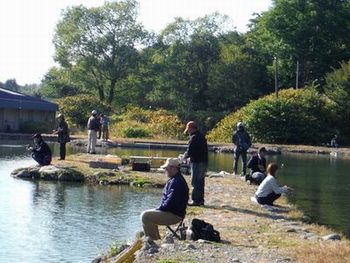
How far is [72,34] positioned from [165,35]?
9.98 m

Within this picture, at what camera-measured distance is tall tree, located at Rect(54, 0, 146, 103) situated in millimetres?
76500

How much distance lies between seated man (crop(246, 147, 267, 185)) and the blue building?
3269cm

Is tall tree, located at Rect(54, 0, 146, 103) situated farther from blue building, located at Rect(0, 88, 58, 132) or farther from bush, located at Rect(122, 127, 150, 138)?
bush, located at Rect(122, 127, 150, 138)

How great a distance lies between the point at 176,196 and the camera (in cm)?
1186

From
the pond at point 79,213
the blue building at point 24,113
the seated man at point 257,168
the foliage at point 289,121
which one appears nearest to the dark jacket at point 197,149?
the pond at point 79,213

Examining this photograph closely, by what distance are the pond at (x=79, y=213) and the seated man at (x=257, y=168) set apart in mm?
1150

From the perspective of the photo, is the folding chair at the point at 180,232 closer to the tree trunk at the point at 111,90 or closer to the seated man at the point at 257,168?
the seated man at the point at 257,168

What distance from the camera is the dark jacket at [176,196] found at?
1180 cm

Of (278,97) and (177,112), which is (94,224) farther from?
(177,112)

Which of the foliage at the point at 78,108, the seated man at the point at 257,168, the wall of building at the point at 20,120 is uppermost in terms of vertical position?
the foliage at the point at 78,108

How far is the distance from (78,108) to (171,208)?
48542mm

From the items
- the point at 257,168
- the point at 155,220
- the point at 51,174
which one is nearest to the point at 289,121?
the point at 257,168

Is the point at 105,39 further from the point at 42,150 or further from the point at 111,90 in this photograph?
the point at 42,150

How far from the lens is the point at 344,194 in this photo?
22062mm
